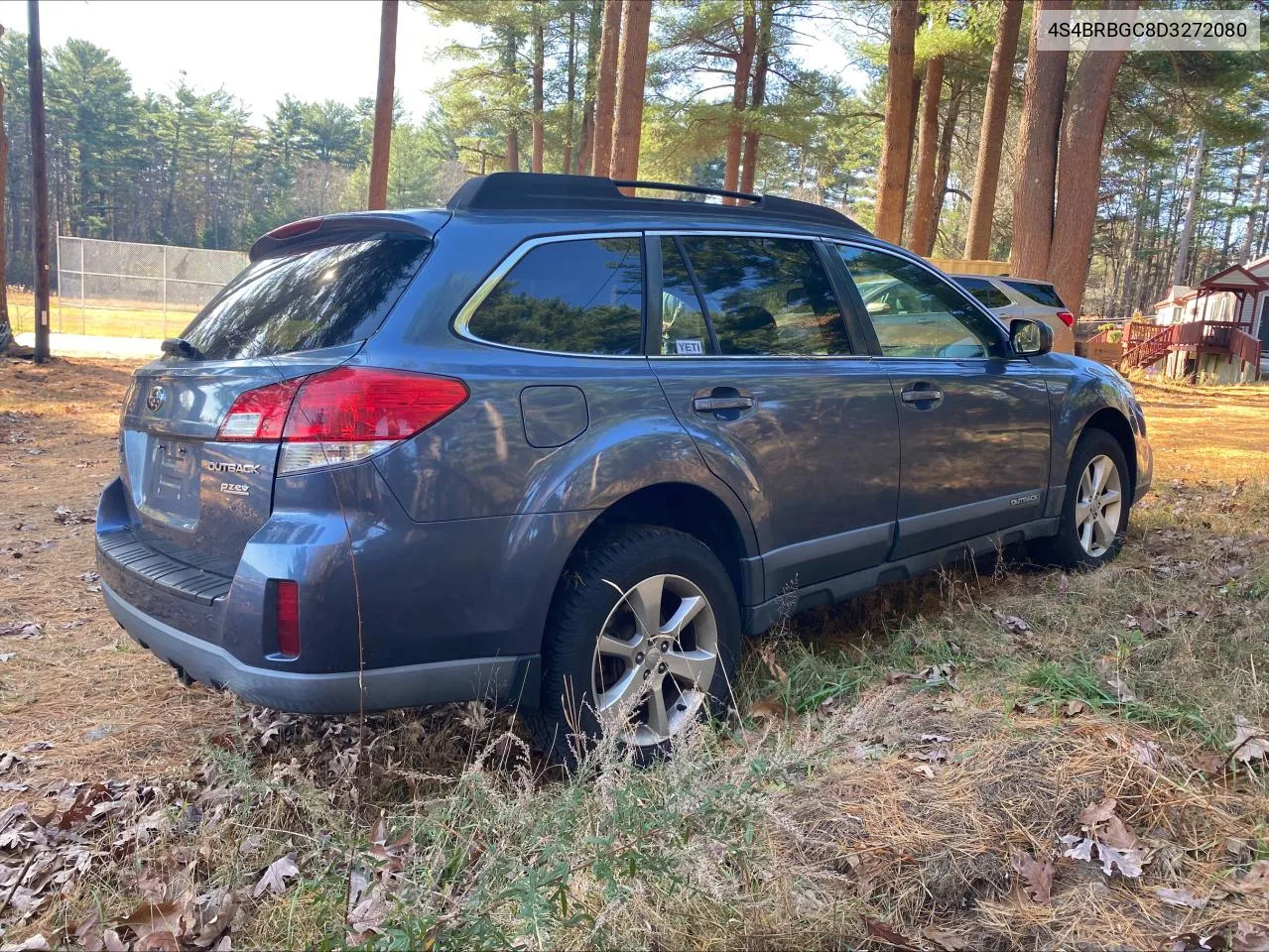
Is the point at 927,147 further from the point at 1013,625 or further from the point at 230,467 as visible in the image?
the point at 230,467

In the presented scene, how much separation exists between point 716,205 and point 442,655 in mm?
1988

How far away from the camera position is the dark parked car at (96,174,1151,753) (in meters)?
2.45

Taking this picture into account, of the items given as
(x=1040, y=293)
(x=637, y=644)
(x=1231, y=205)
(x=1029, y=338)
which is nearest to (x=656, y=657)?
(x=637, y=644)

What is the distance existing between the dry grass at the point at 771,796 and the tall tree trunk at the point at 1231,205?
58.2m

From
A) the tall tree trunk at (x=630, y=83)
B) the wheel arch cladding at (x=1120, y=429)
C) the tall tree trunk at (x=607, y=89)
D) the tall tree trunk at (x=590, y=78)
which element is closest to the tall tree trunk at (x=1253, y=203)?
the tall tree trunk at (x=590, y=78)

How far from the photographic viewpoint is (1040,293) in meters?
13.3

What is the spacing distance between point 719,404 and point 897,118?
543 inches

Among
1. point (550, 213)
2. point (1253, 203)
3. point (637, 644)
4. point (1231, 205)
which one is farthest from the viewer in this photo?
point (1253, 203)

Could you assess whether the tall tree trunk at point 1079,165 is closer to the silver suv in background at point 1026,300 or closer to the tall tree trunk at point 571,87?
the silver suv in background at point 1026,300

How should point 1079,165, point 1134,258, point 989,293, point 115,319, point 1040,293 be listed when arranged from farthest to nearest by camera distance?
point 1134,258 < point 115,319 < point 1040,293 < point 1079,165 < point 989,293

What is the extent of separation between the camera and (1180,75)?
15.9 metres

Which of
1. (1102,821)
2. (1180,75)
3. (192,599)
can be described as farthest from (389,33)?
(1102,821)

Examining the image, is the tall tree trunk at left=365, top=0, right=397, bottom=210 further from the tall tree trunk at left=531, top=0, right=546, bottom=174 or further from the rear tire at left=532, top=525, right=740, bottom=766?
the rear tire at left=532, top=525, right=740, bottom=766

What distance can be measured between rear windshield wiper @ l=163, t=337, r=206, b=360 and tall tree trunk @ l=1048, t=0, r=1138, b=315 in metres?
12.8
